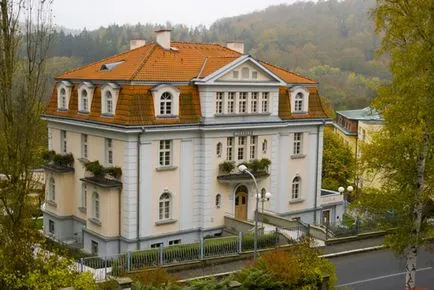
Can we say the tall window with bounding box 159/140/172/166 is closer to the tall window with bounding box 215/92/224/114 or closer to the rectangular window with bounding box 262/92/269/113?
the tall window with bounding box 215/92/224/114

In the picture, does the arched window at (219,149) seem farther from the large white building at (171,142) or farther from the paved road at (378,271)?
the paved road at (378,271)

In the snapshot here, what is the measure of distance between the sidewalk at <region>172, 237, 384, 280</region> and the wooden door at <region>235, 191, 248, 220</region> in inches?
176

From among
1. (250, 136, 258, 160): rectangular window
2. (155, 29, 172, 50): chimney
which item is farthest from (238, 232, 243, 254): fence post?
(155, 29, 172, 50): chimney

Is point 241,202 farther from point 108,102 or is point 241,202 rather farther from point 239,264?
point 108,102

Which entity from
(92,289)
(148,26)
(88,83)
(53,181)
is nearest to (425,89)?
(92,289)

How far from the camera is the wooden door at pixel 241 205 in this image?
32.9m

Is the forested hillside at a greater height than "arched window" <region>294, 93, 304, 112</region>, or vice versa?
the forested hillside

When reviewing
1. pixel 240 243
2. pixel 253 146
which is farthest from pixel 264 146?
pixel 240 243

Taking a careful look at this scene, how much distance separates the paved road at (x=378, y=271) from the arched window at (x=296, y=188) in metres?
5.96

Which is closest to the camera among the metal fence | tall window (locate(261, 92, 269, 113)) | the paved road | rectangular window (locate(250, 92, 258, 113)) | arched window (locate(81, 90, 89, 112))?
the paved road

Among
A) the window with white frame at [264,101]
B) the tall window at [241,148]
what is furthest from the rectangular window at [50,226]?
the window with white frame at [264,101]

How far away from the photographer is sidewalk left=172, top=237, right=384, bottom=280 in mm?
26891

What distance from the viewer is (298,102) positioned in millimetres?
34812

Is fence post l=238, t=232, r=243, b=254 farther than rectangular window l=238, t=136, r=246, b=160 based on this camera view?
No
